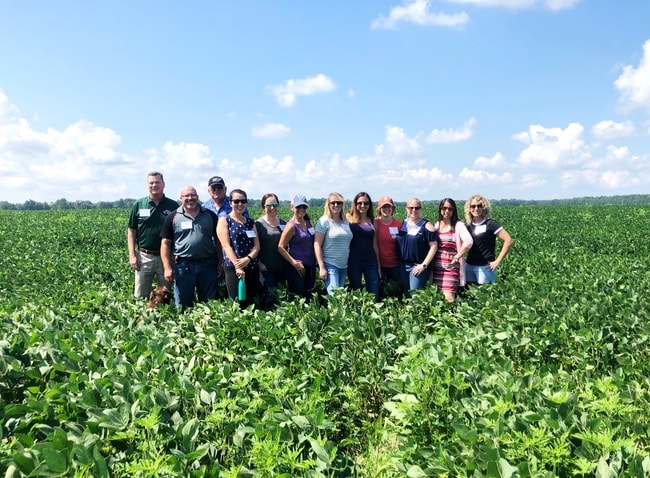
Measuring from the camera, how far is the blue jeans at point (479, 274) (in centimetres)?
632

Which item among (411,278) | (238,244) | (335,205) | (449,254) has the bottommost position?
(411,278)

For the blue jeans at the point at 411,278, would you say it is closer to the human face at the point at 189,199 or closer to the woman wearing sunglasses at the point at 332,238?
the woman wearing sunglasses at the point at 332,238

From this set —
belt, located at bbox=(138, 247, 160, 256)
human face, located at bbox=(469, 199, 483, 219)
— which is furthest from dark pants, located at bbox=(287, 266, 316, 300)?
human face, located at bbox=(469, 199, 483, 219)

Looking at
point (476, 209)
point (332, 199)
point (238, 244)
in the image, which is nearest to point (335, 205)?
point (332, 199)

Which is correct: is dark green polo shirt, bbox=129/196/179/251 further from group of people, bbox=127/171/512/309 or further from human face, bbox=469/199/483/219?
human face, bbox=469/199/483/219

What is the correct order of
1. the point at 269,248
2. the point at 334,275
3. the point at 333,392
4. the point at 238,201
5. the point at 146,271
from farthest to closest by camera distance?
the point at 146,271 < the point at 334,275 < the point at 269,248 < the point at 238,201 < the point at 333,392

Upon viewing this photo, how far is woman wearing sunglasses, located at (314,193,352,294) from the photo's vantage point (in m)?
5.88

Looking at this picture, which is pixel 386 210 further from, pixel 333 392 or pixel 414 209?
pixel 333 392

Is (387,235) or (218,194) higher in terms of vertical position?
(218,194)

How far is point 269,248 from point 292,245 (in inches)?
13.1

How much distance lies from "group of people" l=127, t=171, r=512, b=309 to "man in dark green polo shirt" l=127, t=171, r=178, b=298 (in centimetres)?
1

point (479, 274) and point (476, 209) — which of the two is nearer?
point (476, 209)

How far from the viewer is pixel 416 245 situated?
20.1 ft

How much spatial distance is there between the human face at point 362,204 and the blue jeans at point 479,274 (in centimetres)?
188
